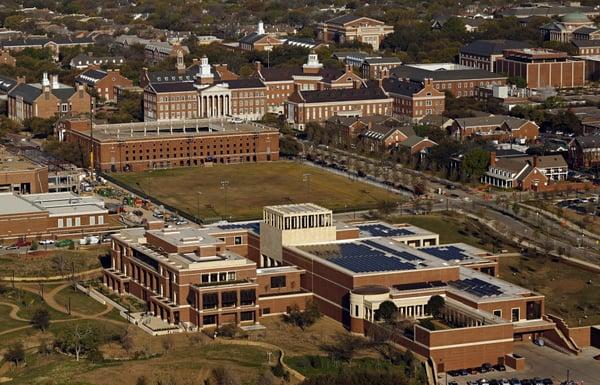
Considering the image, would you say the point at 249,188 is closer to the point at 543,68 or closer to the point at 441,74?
the point at 441,74

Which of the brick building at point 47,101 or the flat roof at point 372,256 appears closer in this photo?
the flat roof at point 372,256

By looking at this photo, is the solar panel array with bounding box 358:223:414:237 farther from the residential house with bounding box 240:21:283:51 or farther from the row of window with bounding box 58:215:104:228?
the residential house with bounding box 240:21:283:51

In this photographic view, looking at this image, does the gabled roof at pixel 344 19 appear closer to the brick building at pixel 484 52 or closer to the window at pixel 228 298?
the brick building at pixel 484 52

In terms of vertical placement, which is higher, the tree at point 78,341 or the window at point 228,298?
the window at point 228,298

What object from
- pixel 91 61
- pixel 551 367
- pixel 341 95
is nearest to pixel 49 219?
pixel 551 367

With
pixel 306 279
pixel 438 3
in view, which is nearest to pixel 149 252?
pixel 306 279

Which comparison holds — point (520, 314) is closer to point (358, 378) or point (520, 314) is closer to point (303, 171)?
point (358, 378)

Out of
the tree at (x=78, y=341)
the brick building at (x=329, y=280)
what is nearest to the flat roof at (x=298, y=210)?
the brick building at (x=329, y=280)
